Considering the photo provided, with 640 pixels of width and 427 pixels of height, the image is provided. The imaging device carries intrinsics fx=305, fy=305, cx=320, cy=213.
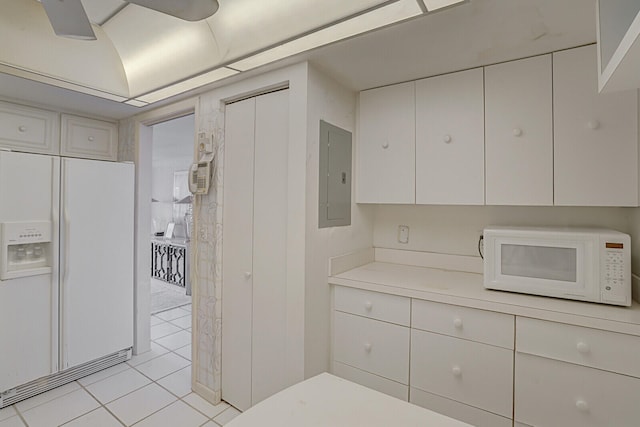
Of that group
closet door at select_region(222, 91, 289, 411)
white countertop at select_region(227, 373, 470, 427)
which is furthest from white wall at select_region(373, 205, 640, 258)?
white countertop at select_region(227, 373, 470, 427)

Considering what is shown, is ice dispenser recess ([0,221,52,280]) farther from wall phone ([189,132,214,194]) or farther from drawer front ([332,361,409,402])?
drawer front ([332,361,409,402])

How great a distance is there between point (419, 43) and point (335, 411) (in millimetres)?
1620

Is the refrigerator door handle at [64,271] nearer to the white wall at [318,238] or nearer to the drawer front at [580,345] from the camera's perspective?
the white wall at [318,238]

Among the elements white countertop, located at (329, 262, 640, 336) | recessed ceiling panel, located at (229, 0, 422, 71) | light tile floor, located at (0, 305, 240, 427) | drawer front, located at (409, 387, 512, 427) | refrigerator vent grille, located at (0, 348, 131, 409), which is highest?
recessed ceiling panel, located at (229, 0, 422, 71)

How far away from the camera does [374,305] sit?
179 cm

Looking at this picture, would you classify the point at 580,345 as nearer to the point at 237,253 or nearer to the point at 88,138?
the point at 237,253

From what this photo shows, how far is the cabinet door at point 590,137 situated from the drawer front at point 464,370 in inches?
35.1

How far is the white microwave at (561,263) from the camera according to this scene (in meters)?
1.37

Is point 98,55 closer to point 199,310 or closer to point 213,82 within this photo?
point 213,82

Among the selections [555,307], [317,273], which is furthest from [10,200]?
[555,307]

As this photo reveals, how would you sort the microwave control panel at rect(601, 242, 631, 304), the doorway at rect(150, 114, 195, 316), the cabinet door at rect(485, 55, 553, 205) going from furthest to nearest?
A: the doorway at rect(150, 114, 195, 316) → the cabinet door at rect(485, 55, 553, 205) → the microwave control panel at rect(601, 242, 631, 304)

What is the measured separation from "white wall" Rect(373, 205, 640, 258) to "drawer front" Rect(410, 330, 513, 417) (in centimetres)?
77

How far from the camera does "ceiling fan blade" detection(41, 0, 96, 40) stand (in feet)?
3.41

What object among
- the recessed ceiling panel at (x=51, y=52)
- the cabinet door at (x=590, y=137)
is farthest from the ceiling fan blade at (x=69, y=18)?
the cabinet door at (x=590, y=137)
